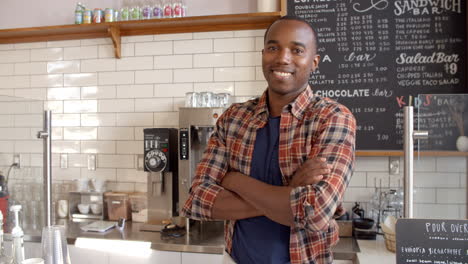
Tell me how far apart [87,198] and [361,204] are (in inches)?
80.4

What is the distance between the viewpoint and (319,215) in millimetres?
1163

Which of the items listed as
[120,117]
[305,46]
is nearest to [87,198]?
[120,117]

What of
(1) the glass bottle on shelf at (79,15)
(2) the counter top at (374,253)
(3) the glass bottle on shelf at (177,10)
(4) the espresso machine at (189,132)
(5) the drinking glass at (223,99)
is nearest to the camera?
(2) the counter top at (374,253)

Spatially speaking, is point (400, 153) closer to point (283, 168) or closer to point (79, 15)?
point (283, 168)

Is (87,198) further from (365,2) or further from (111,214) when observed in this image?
(365,2)

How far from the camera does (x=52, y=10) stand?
3.32 m

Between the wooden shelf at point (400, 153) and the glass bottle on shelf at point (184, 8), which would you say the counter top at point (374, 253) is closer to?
the wooden shelf at point (400, 153)

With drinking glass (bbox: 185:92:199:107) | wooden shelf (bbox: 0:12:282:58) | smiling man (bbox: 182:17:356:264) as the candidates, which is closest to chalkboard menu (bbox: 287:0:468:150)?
wooden shelf (bbox: 0:12:282:58)

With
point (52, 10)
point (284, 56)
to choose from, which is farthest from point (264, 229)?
point (52, 10)

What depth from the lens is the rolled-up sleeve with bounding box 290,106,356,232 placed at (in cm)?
117

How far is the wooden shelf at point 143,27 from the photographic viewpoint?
2.86m

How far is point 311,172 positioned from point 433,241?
0.37m

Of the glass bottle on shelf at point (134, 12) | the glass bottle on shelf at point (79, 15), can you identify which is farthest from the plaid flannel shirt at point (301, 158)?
the glass bottle on shelf at point (79, 15)

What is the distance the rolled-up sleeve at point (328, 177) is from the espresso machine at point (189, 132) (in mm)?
1372
